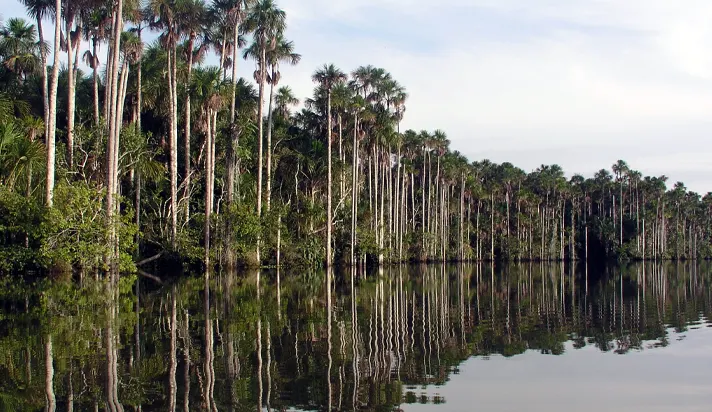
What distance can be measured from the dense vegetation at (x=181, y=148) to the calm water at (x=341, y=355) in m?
11.4

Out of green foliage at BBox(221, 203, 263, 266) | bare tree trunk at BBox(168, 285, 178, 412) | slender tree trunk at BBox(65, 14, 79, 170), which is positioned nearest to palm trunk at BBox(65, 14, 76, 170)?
slender tree trunk at BBox(65, 14, 79, 170)

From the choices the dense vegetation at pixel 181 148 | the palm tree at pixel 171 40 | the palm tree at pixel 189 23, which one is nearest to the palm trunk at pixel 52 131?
the dense vegetation at pixel 181 148

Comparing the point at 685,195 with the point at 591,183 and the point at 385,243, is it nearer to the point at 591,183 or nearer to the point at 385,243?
the point at 591,183

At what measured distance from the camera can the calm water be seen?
9.36 metres

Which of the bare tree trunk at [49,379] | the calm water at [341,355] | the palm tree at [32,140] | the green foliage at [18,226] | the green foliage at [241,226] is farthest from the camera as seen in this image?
the green foliage at [241,226]

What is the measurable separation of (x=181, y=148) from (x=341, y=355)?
41741mm

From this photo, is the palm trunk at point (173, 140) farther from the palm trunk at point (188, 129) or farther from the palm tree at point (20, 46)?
the palm tree at point (20, 46)

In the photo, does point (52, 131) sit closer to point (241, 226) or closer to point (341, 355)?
point (241, 226)

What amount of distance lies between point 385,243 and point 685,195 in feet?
270

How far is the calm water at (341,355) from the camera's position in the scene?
936cm

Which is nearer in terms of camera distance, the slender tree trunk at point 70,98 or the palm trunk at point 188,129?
the slender tree trunk at point 70,98

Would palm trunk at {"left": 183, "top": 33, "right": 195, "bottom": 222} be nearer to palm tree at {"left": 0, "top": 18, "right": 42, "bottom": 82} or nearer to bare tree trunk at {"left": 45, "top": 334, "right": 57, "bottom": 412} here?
palm tree at {"left": 0, "top": 18, "right": 42, "bottom": 82}

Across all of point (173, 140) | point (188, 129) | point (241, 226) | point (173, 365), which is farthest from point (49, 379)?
point (188, 129)

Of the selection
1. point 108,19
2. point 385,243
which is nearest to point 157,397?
point 108,19
